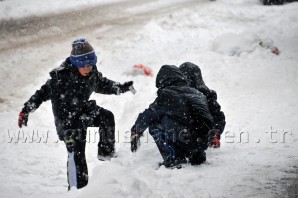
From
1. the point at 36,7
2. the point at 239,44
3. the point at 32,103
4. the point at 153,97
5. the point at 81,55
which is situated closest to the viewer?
the point at 81,55

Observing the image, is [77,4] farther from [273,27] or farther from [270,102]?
[270,102]

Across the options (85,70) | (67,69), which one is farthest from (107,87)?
(67,69)

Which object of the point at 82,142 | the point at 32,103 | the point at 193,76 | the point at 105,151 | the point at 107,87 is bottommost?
the point at 105,151

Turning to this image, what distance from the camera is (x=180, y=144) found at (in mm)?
3943

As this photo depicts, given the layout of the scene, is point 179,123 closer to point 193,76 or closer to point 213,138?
point 213,138

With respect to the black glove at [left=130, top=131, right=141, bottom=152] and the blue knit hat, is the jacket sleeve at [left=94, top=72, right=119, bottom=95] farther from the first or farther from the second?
the black glove at [left=130, top=131, right=141, bottom=152]

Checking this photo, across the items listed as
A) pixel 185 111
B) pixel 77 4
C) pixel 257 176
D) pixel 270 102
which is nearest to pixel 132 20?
pixel 77 4

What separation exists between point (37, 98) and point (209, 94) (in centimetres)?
217

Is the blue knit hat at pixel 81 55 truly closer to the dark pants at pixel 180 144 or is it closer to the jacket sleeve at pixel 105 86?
the jacket sleeve at pixel 105 86

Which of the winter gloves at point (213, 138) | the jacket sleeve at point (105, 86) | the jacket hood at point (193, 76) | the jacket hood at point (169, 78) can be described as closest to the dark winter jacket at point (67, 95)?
the jacket sleeve at point (105, 86)

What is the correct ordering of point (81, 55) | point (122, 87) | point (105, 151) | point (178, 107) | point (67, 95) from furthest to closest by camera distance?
point (122, 87), point (105, 151), point (67, 95), point (81, 55), point (178, 107)

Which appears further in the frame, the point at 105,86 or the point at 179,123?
the point at 105,86

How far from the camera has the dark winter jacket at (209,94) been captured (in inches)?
164

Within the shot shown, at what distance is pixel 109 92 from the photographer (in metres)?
4.84
